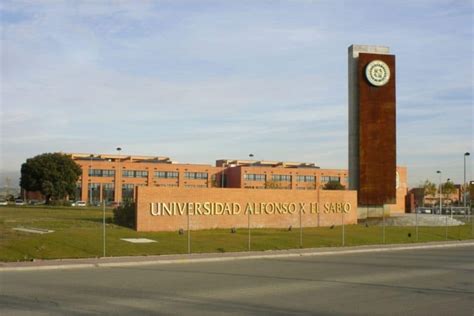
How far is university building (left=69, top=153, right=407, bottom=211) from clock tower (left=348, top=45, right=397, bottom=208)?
8206cm

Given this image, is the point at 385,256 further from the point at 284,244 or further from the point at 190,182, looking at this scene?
the point at 190,182

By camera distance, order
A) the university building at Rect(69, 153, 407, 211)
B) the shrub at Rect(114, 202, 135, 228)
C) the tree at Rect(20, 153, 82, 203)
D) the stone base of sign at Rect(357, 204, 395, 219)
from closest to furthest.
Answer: the shrub at Rect(114, 202, 135, 228)
the stone base of sign at Rect(357, 204, 395, 219)
the tree at Rect(20, 153, 82, 203)
the university building at Rect(69, 153, 407, 211)

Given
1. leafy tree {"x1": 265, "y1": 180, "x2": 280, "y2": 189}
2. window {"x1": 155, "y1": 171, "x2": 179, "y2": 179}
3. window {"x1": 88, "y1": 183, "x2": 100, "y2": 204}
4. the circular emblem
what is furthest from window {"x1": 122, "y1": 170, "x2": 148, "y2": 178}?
the circular emblem

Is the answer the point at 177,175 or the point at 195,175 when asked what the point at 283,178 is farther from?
the point at 177,175

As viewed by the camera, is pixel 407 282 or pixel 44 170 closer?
pixel 407 282

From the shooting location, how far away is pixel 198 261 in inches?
883

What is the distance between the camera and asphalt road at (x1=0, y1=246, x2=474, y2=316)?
1152cm

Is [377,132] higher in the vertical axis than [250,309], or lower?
higher

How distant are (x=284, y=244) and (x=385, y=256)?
5777 mm

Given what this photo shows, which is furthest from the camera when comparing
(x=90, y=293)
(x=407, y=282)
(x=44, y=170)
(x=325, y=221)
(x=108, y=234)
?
(x=44, y=170)

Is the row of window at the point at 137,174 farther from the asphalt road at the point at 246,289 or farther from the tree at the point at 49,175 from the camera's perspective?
the asphalt road at the point at 246,289

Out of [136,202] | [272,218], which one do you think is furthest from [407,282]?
[272,218]

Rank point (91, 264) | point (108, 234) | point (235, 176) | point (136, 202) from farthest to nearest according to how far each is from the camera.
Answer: point (235, 176) → point (136, 202) → point (108, 234) → point (91, 264)

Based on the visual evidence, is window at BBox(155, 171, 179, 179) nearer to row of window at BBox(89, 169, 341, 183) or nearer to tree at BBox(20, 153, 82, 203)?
row of window at BBox(89, 169, 341, 183)
